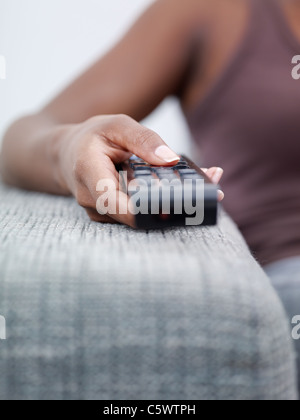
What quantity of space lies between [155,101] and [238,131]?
0.15m

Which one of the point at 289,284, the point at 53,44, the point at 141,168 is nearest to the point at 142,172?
the point at 141,168

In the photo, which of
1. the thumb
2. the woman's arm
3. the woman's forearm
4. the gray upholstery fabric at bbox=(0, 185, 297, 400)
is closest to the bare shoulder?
the woman's arm

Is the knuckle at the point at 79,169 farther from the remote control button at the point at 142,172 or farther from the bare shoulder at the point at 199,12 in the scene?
the bare shoulder at the point at 199,12

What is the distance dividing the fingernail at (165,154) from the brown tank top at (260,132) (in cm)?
17

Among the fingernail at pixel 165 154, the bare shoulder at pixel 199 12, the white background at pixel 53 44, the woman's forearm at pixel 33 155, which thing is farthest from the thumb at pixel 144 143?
the white background at pixel 53 44

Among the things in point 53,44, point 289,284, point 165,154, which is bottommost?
point 289,284

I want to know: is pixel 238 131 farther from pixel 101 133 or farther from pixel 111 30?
pixel 111 30

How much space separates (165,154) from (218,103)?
0.26m

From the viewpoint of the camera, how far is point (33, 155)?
538mm

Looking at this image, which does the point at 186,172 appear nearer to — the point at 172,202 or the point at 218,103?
the point at 172,202

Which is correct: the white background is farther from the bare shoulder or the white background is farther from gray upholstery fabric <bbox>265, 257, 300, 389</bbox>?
gray upholstery fabric <bbox>265, 257, 300, 389</bbox>

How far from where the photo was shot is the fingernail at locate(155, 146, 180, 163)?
368 millimetres

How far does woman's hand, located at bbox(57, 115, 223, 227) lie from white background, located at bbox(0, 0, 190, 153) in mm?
481

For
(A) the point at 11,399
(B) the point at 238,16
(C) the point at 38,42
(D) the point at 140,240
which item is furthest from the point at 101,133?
(C) the point at 38,42
